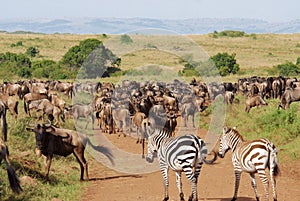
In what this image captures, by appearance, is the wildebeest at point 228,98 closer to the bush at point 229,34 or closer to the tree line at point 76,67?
the tree line at point 76,67

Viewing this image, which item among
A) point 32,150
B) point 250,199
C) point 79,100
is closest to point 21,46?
point 79,100

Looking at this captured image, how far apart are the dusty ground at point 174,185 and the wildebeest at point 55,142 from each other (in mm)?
986

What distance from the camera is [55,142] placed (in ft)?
40.2

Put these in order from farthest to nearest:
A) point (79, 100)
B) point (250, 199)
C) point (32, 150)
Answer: point (79, 100) → point (32, 150) → point (250, 199)

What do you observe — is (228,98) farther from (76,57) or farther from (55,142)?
(76,57)

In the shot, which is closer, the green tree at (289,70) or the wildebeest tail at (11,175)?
the wildebeest tail at (11,175)

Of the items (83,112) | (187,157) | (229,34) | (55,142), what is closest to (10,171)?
(55,142)

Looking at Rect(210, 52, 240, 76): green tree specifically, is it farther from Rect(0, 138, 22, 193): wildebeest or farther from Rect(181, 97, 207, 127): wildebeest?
Rect(0, 138, 22, 193): wildebeest

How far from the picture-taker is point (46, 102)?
834 inches

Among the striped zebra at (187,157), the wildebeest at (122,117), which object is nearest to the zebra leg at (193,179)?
the striped zebra at (187,157)

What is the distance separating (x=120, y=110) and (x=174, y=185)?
8997 mm

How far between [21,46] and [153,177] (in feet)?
231

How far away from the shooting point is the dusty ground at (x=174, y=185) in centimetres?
1099

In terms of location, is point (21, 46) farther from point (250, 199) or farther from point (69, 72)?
point (250, 199)
